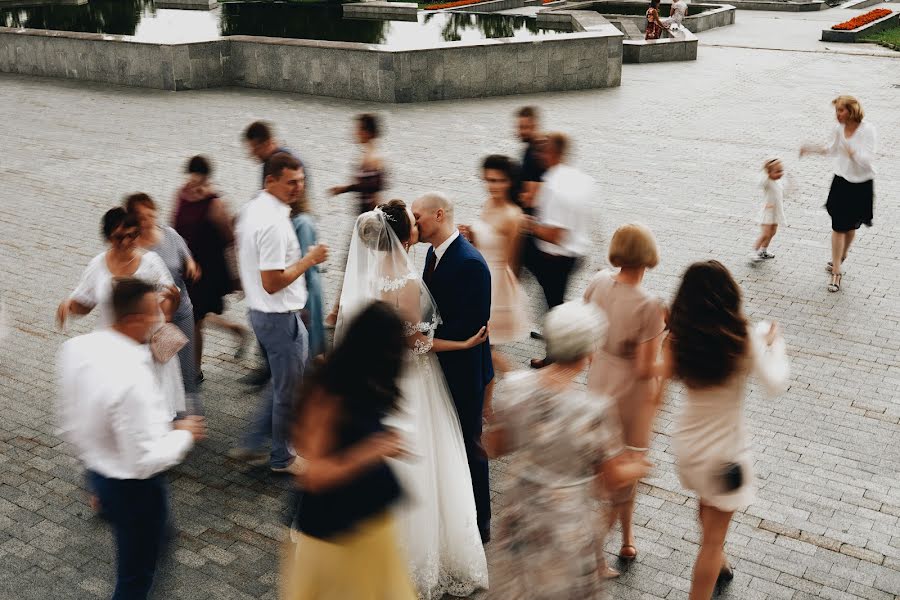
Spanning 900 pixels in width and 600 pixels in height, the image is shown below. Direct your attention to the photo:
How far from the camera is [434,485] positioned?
183 inches

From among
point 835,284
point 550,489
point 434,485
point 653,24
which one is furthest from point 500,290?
point 653,24

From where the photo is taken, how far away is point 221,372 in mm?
7188

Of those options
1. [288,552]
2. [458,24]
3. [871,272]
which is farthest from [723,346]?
[458,24]

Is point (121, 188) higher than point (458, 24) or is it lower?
lower

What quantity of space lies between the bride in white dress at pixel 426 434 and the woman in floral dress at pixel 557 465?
851mm

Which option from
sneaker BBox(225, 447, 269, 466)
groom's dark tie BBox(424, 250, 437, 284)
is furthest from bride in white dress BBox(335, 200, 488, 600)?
sneaker BBox(225, 447, 269, 466)

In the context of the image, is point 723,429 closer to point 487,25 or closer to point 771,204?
point 771,204

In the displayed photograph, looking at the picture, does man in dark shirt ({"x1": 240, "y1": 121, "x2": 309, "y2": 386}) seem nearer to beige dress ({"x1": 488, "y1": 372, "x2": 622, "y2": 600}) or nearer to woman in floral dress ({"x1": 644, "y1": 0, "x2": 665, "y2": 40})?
beige dress ({"x1": 488, "y1": 372, "x2": 622, "y2": 600})

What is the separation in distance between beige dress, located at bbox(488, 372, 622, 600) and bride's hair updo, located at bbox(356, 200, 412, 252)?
1.30 meters

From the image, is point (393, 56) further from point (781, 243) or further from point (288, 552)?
point (288, 552)

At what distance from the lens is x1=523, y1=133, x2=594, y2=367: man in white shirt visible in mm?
6906

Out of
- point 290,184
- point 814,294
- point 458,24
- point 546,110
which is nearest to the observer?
point 290,184

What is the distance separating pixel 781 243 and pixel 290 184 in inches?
245

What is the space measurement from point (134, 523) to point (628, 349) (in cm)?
242
